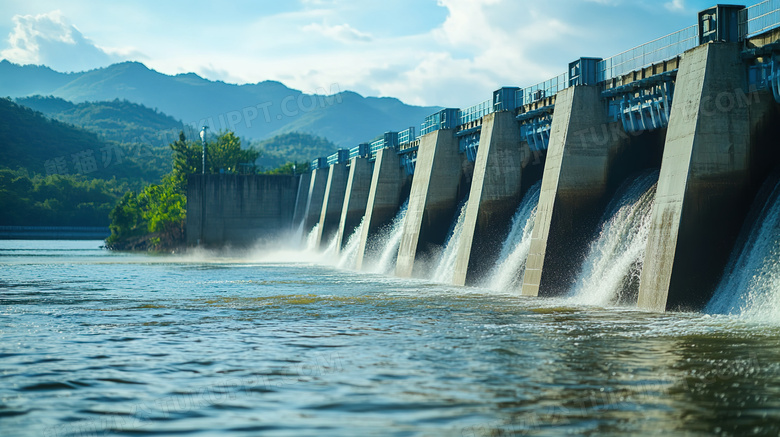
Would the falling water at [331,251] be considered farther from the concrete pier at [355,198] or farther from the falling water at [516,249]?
the falling water at [516,249]

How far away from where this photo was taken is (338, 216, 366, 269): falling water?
57397 millimetres

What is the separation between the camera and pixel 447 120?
148 feet

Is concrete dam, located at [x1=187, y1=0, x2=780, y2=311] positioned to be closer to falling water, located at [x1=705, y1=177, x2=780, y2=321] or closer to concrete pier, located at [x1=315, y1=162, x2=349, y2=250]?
falling water, located at [x1=705, y1=177, x2=780, y2=321]

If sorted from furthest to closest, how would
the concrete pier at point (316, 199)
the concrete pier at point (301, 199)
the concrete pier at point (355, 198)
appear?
the concrete pier at point (301, 199) < the concrete pier at point (316, 199) < the concrete pier at point (355, 198)

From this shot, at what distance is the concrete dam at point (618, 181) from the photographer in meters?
21.4

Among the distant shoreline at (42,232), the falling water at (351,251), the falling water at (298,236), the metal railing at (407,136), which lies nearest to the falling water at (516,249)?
the metal railing at (407,136)

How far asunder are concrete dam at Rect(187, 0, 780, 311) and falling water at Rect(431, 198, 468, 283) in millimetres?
91

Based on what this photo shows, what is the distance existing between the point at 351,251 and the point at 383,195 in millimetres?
6056

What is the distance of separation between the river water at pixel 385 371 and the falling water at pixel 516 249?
8.08m

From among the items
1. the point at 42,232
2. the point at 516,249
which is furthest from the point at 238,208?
the point at 42,232

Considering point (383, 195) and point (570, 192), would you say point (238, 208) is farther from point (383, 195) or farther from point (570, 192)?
point (570, 192)

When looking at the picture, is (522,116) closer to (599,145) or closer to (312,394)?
(599,145)

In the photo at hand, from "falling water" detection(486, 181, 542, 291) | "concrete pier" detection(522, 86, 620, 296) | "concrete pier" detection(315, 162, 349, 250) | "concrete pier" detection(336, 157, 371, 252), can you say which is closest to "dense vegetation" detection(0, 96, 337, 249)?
"concrete pier" detection(315, 162, 349, 250)

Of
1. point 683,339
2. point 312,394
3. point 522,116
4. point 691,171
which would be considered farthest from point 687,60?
point 312,394
